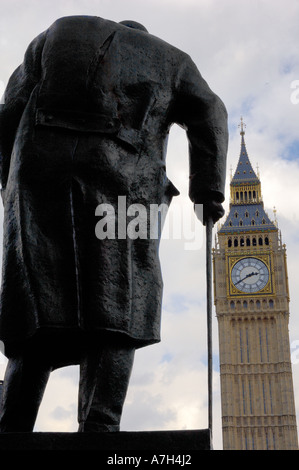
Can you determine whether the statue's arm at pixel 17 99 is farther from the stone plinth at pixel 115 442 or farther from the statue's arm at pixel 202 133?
the stone plinth at pixel 115 442

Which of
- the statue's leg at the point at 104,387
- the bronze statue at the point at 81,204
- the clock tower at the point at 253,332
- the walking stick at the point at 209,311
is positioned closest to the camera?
the statue's leg at the point at 104,387

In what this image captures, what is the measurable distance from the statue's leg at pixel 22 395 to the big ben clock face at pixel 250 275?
54.2 meters

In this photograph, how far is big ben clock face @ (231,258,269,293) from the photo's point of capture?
187ft

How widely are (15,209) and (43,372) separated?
691 mm

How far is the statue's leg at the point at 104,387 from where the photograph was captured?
292cm

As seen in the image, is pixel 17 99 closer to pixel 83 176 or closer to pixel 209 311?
pixel 83 176

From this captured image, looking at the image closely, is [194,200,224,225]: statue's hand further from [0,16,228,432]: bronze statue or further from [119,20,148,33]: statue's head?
[119,20,148,33]: statue's head

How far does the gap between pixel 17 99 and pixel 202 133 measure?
34.2 inches

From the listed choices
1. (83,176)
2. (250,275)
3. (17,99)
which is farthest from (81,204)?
(250,275)

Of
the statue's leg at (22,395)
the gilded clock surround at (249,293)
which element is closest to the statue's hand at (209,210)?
the statue's leg at (22,395)

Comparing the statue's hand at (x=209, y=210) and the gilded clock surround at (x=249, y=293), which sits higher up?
the gilded clock surround at (x=249, y=293)

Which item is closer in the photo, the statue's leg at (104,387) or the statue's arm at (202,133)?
the statue's leg at (104,387)

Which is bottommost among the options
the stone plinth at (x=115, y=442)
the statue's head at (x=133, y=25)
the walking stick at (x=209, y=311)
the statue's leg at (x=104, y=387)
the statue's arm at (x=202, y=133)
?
the stone plinth at (x=115, y=442)
